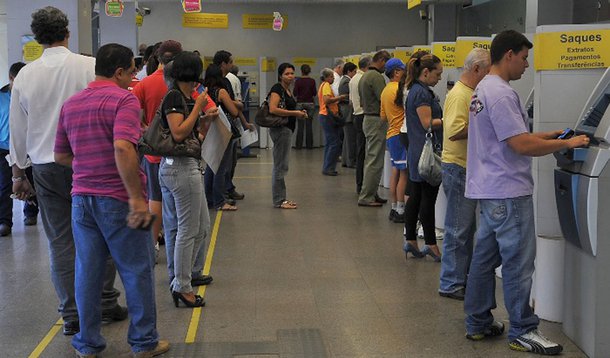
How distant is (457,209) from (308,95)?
11261mm

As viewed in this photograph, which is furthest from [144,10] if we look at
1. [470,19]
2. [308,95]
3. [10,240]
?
[10,240]

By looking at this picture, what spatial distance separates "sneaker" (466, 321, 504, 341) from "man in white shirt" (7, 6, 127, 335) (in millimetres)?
2129

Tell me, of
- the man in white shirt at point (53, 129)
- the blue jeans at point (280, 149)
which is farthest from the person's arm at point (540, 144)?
the blue jeans at point (280, 149)

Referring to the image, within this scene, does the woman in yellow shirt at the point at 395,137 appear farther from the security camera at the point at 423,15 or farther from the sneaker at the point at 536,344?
the security camera at the point at 423,15

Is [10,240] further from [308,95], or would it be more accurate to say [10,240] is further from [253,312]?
[308,95]

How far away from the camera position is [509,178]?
13.2 feet

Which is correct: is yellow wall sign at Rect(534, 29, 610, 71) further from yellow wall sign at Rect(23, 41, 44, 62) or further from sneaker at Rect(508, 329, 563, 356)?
yellow wall sign at Rect(23, 41, 44, 62)

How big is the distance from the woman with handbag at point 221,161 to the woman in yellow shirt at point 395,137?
1.50m

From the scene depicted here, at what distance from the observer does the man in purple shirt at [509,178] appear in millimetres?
3961

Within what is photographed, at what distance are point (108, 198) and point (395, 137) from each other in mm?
4320

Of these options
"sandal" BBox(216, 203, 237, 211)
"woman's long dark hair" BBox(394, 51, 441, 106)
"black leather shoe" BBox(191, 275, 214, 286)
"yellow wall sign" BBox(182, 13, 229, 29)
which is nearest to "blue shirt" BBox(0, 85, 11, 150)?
"sandal" BBox(216, 203, 237, 211)

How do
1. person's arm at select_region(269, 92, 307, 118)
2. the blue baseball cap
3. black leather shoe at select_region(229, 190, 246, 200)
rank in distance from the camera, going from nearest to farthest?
the blue baseball cap
person's arm at select_region(269, 92, 307, 118)
black leather shoe at select_region(229, 190, 246, 200)

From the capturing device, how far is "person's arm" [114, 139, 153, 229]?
12.1ft

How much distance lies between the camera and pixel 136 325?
3.96 metres
